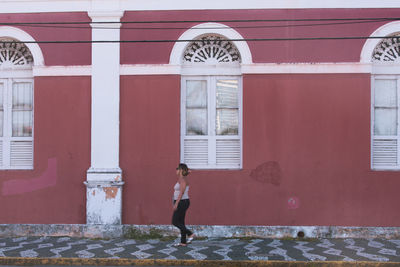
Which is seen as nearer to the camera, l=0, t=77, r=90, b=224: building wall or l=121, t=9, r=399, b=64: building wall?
l=121, t=9, r=399, b=64: building wall

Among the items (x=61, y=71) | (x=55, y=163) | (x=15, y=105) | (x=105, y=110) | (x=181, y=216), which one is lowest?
(x=181, y=216)

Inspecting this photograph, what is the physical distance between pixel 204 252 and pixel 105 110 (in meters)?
3.61

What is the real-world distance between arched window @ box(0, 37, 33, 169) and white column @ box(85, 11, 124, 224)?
149 centimetres

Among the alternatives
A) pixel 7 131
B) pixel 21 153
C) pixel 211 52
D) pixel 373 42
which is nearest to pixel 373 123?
pixel 373 42

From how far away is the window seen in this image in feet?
32.1

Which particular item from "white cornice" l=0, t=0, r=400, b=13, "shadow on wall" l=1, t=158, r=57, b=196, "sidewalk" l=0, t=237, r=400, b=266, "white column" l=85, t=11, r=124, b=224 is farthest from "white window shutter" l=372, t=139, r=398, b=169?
"shadow on wall" l=1, t=158, r=57, b=196

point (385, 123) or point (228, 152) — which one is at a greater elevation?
point (385, 123)

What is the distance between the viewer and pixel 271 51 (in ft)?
31.4

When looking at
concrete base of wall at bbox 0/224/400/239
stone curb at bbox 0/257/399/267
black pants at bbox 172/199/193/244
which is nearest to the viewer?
stone curb at bbox 0/257/399/267

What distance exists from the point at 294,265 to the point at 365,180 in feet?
9.71

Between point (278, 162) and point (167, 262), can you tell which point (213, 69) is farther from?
point (167, 262)

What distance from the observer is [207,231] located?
9.43 m

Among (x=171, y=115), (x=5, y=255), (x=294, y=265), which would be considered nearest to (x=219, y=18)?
(x=171, y=115)

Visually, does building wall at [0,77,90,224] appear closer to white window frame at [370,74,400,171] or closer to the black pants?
the black pants
